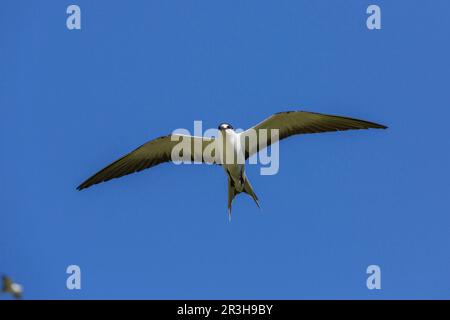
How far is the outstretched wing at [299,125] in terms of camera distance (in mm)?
10203

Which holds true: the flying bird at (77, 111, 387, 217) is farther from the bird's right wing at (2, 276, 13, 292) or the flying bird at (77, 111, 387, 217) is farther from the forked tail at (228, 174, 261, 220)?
the bird's right wing at (2, 276, 13, 292)

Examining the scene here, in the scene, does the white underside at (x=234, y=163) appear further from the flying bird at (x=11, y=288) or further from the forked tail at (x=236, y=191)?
the flying bird at (x=11, y=288)

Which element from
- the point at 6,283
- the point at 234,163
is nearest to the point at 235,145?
the point at 234,163

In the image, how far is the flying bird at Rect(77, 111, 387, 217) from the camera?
407 inches

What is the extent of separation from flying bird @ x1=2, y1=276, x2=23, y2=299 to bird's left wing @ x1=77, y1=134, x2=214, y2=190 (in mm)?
7089

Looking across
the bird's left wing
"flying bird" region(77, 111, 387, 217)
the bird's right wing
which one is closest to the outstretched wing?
"flying bird" region(77, 111, 387, 217)

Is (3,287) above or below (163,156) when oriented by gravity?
below

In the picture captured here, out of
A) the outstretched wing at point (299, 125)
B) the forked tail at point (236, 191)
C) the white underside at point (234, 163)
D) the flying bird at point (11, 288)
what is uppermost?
the outstretched wing at point (299, 125)

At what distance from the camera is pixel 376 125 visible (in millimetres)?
10000

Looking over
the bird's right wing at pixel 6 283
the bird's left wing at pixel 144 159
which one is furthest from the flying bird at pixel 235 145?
the bird's right wing at pixel 6 283

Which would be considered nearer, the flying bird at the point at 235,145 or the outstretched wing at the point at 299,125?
the outstretched wing at the point at 299,125

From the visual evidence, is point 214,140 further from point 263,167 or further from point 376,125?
point 376,125
